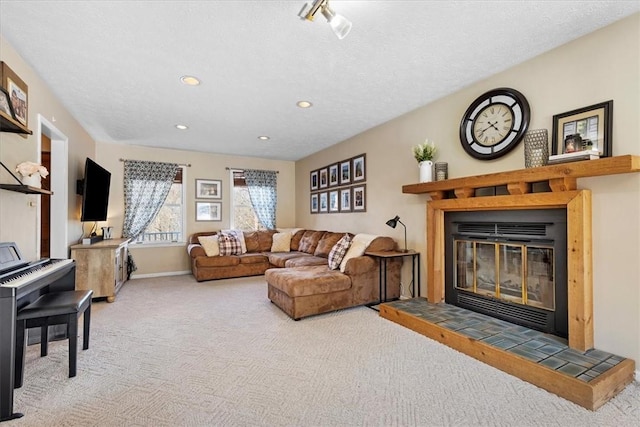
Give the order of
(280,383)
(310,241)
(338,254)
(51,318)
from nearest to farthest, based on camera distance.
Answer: (280,383) < (51,318) < (338,254) < (310,241)

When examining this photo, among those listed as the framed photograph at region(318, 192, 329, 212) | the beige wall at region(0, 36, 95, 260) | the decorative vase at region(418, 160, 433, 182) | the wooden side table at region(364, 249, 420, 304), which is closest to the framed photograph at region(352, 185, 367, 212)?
the framed photograph at region(318, 192, 329, 212)

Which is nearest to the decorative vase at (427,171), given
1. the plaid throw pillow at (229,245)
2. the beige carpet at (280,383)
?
the beige carpet at (280,383)

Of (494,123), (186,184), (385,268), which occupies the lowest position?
(385,268)

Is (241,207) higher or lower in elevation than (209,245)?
higher

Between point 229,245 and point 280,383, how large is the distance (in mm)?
3855

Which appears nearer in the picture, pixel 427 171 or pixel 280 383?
pixel 280 383

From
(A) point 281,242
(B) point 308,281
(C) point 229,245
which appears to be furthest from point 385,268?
(C) point 229,245

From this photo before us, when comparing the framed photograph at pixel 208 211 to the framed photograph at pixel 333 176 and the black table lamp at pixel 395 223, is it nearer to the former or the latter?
the framed photograph at pixel 333 176

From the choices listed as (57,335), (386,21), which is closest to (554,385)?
(386,21)

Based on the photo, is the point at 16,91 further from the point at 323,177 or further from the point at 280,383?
the point at 323,177

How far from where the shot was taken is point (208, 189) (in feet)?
20.6

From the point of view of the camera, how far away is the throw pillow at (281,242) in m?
6.21

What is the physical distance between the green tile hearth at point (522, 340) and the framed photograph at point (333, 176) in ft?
9.24

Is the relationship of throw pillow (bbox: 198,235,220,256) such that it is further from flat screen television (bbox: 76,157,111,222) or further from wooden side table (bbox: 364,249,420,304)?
wooden side table (bbox: 364,249,420,304)
